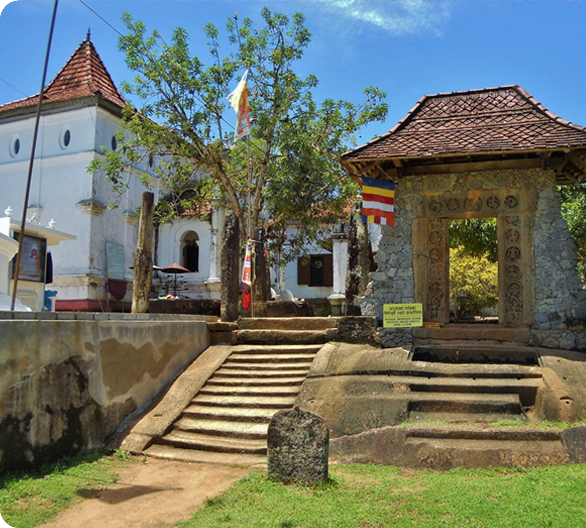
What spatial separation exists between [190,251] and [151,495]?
1992 cm

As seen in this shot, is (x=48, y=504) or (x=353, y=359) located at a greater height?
(x=353, y=359)

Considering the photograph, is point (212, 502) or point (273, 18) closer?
point (212, 502)

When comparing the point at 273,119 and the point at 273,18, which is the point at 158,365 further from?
the point at 273,18

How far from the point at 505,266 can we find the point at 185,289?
50.7ft

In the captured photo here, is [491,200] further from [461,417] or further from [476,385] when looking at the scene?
[461,417]

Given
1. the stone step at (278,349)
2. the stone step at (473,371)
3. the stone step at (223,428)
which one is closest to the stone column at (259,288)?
the stone step at (278,349)

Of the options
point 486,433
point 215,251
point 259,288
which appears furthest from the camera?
point 215,251

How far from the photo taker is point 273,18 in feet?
49.0

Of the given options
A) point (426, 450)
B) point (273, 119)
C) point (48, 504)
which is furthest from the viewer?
point (273, 119)

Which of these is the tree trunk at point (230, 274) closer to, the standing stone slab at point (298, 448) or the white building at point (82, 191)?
the standing stone slab at point (298, 448)

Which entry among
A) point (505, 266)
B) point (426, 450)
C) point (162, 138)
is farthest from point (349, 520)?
point (162, 138)

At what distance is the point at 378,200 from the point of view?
380 inches

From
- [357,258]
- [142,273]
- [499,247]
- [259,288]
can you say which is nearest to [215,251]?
[259,288]

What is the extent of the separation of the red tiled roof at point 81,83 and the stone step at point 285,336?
14.1 meters
